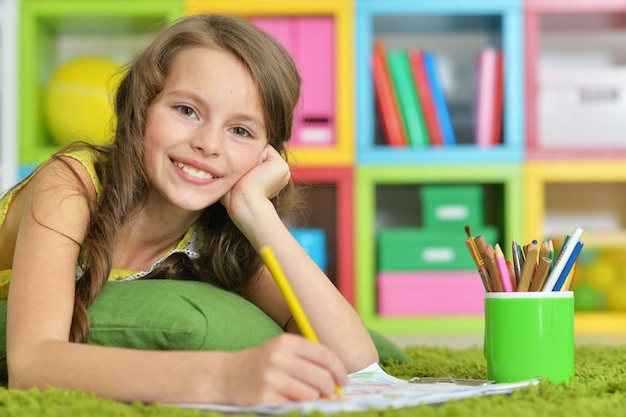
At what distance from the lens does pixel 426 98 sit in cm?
234

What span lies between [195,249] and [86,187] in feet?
0.80

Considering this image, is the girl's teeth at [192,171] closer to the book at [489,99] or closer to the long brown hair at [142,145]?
the long brown hair at [142,145]

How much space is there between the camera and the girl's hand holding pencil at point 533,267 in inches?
35.7

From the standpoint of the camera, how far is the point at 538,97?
240cm

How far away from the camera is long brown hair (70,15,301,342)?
1.04 metres

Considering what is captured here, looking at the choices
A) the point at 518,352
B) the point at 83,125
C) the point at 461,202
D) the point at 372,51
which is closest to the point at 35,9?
the point at 83,125

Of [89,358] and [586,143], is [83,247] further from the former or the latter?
[586,143]

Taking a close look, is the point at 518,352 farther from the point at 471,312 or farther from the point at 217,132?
the point at 471,312

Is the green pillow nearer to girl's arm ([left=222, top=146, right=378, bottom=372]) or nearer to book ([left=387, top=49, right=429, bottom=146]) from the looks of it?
girl's arm ([left=222, top=146, right=378, bottom=372])

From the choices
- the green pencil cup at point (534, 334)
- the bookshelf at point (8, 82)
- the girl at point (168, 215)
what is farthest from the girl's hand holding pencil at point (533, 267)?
the bookshelf at point (8, 82)

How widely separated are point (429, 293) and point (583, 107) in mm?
668

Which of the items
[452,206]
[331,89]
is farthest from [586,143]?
[331,89]

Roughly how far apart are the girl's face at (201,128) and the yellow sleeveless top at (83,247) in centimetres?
7

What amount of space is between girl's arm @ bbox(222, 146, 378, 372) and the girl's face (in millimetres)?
32
